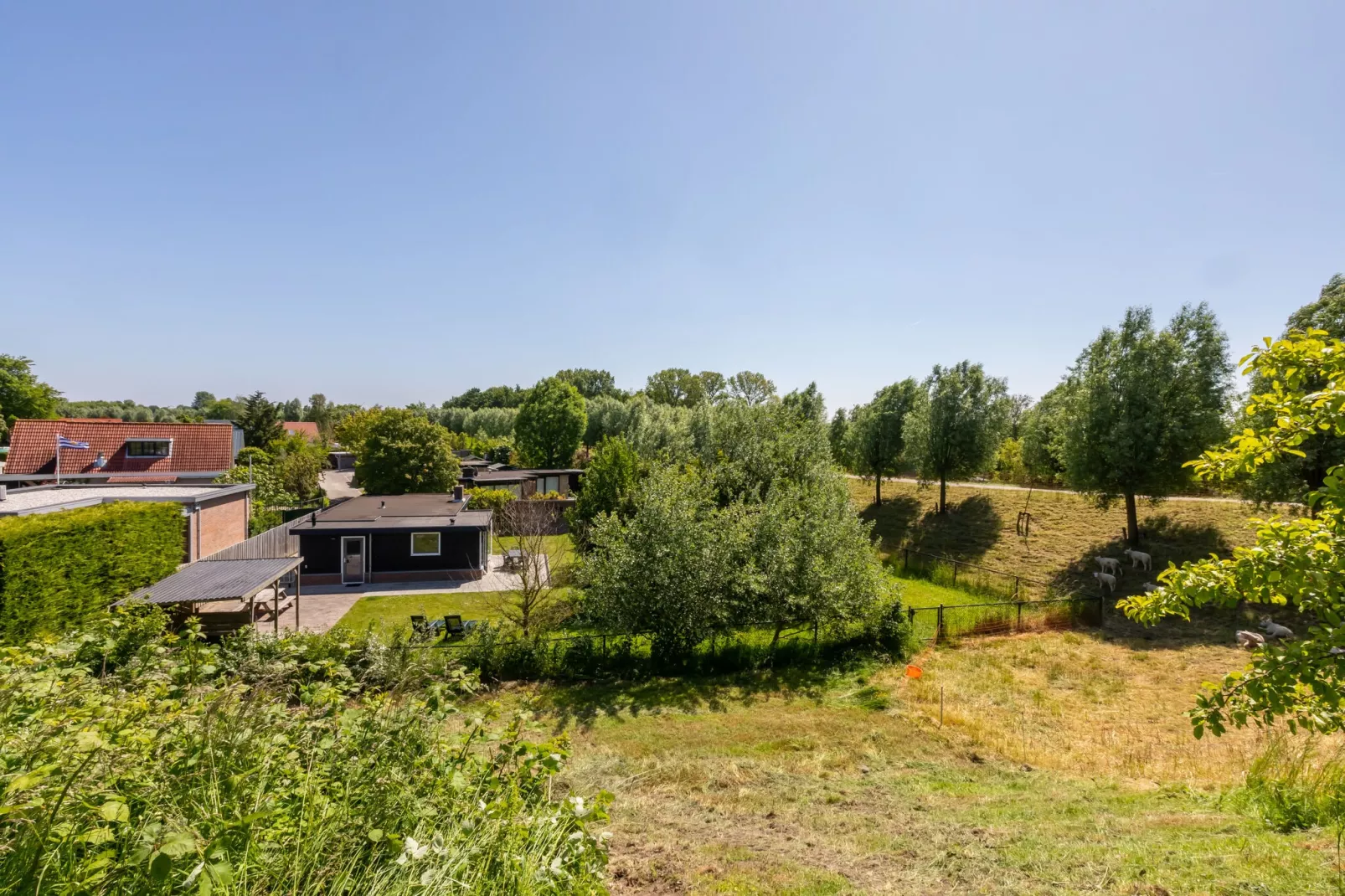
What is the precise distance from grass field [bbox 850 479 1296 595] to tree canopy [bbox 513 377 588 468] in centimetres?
2662

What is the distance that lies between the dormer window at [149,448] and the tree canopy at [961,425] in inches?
1607

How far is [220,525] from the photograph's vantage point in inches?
822

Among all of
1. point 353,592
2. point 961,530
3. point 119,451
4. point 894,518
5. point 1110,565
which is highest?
point 119,451

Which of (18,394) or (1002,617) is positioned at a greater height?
A: (18,394)

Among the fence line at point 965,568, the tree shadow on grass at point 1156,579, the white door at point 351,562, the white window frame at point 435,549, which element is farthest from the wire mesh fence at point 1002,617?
the white door at point 351,562

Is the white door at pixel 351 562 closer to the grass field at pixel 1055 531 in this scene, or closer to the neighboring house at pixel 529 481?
the neighboring house at pixel 529 481

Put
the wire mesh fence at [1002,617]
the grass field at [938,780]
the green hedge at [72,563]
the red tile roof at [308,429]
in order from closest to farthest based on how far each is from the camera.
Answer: the grass field at [938,780], the green hedge at [72,563], the wire mesh fence at [1002,617], the red tile roof at [308,429]

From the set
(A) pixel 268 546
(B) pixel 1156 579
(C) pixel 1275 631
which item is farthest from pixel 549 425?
(C) pixel 1275 631

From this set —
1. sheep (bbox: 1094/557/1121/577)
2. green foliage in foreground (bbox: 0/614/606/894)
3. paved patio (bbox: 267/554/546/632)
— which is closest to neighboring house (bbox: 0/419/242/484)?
paved patio (bbox: 267/554/546/632)

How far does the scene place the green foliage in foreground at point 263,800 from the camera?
7.45 feet

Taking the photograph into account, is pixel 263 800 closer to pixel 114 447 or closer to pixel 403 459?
pixel 403 459

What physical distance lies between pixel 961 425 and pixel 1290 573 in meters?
27.8

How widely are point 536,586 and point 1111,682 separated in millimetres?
14073

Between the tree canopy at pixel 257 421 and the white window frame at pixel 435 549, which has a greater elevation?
the tree canopy at pixel 257 421
